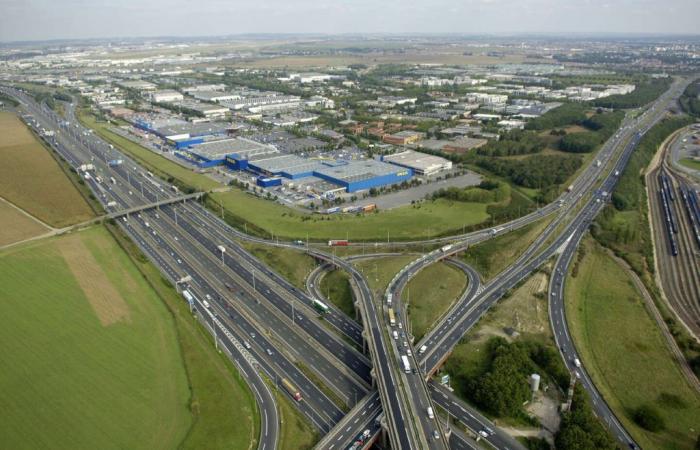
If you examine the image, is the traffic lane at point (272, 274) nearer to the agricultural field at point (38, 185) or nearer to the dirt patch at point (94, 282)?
the dirt patch at point (94, 282)

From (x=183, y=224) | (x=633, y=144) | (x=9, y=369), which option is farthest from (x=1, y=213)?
(x=633, y=144)

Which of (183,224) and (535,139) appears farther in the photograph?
(535,139)

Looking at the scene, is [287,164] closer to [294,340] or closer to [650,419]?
[294,340]

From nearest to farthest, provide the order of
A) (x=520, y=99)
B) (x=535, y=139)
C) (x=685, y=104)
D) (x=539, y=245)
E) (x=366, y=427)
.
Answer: (x=366, y=427)
(x=539, y=245)
(x=535, y=139)
(x=685, y=104)
(x=520, y=99)

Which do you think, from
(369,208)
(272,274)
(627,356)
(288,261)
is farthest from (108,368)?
(627,356)

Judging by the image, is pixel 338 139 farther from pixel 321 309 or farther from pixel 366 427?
pixel 366 427

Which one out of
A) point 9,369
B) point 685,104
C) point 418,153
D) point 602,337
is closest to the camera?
point 9,369
